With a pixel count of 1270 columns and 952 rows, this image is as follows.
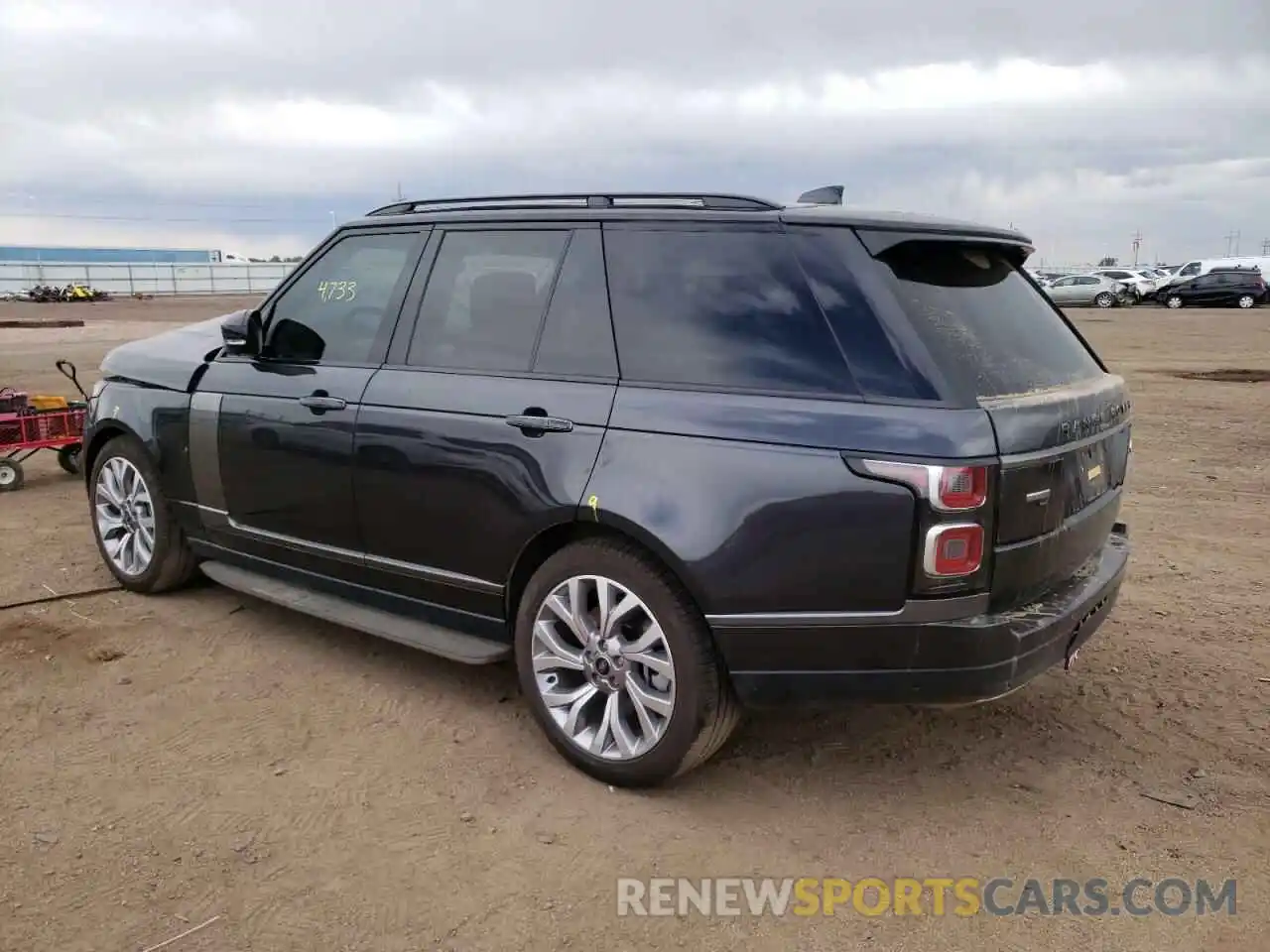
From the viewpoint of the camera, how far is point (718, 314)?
3316 millimetres

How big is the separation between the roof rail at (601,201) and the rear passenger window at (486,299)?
142 millimetres

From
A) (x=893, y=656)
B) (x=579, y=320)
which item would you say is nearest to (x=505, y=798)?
(x=893, y=656)

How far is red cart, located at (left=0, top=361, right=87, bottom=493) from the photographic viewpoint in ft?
25.3

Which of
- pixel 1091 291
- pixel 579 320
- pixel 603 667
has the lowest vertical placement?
pixel 603 667

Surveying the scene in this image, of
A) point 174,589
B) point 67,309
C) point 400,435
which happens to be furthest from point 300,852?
point 67,309

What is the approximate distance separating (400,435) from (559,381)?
0.74m

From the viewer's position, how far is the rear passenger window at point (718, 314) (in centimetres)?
311

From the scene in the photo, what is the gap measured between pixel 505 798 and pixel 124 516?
307 cm

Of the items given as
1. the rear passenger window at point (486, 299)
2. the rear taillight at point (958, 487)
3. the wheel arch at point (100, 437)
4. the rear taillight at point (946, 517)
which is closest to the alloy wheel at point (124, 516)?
the wheel arch at point (100, 437)

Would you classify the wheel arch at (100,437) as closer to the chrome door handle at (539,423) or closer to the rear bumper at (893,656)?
the chrome door handle at (539,423)

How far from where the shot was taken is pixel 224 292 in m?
62.4

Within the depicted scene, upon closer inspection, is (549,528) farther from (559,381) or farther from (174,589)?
(174,589)

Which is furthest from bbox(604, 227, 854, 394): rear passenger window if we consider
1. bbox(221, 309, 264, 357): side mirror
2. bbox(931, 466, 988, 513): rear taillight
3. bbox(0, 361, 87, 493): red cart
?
bbox(0, 361, 87, 493): red cart

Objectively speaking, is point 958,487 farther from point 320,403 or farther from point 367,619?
point 320,403
